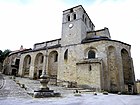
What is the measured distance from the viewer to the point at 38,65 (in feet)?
98.4

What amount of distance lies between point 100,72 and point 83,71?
2715 millimetres

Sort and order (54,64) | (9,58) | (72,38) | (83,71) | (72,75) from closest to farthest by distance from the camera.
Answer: (83,71), (72,75), (72,38), (54,64), (9,58)

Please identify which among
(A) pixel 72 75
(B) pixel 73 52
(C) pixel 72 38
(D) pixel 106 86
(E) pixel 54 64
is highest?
(C) pixel 72 38

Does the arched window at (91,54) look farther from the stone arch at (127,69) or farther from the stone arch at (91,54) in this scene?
the stone arch at (127,69)

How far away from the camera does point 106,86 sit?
20.3 meters

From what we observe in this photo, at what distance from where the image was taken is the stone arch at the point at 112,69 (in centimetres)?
2066

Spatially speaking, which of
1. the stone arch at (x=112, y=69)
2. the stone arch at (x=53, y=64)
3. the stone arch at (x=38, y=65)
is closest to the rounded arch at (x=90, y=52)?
the stone arch at (x=112, y=69)

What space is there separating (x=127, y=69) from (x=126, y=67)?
1.25 feet

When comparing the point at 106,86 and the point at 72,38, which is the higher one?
the point at 72,38

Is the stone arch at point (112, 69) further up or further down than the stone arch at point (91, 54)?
further down

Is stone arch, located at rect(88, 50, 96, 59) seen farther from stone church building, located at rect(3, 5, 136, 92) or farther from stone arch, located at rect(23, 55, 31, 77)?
stone arch, located at rect(23, 55, 31, 77)

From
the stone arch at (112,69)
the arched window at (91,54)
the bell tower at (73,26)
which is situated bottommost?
the stone arch at (112,69)

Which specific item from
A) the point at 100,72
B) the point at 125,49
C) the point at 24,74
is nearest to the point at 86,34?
the point at 125,49

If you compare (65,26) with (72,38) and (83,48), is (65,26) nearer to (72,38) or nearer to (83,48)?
(72,38)
